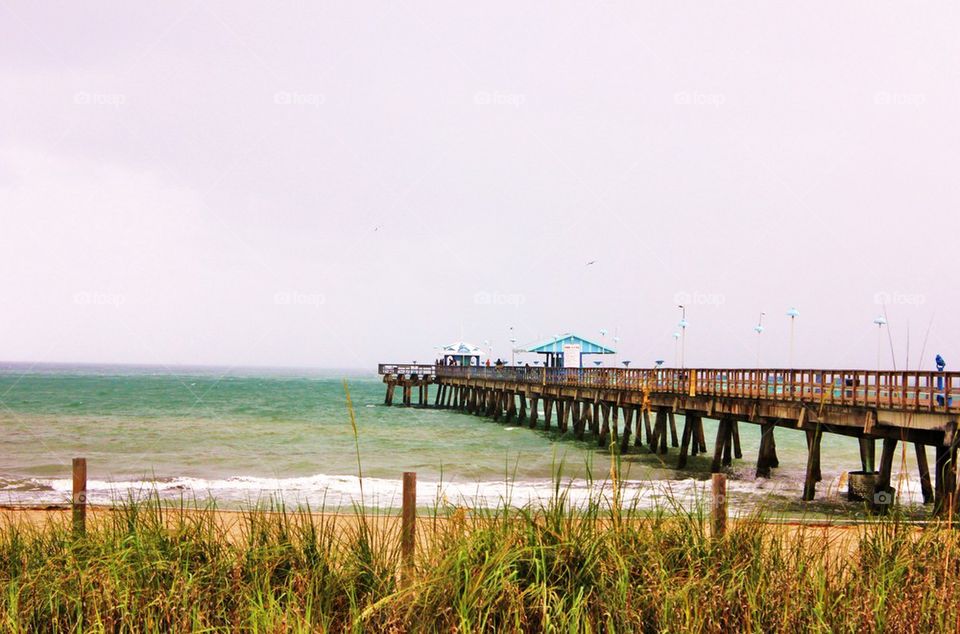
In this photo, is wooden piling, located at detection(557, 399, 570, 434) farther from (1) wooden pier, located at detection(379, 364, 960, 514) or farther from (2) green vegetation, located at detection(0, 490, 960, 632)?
(2) green vegetation, located at detection(0, 490, 960, 632)

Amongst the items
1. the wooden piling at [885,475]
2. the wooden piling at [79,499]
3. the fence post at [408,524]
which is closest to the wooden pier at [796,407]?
the wooden piling at [885,475]

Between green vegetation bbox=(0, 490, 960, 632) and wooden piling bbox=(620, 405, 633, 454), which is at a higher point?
green vegetation bbox=(0, 490, 960, 632)

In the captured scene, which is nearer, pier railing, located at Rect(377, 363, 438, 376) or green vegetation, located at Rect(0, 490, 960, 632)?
green vegetation, located at Rect(0, 490, 960, 632)

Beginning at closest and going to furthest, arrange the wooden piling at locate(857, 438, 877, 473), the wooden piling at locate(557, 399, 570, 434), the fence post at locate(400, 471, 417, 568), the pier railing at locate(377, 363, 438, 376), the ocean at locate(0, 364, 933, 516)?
the fence post at locate(400, 471, 417, 568) < the wooden piling at locate(857, 438, 877, 473) < the ocean at locate(0, 364, 933, 516) < the wooden piling at locate(557, 399, 570, 434) < the pier railing at locate(377, 363, 438, 376)


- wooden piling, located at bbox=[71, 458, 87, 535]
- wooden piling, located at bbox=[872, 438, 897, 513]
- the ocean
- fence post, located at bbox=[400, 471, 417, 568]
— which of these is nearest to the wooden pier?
wooden piling, located at bbox=[872, 438, 897, 513]

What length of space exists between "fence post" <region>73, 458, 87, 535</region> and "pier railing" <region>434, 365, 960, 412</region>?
16.3 feet

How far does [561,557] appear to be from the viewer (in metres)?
4.84

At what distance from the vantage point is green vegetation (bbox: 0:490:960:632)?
463cm

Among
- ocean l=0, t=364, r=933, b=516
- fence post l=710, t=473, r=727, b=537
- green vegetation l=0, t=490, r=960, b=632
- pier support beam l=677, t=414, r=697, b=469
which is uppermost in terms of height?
fence post l=710, t=473, r=727, b=537

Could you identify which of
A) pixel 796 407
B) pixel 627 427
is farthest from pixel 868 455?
pixel 627 427

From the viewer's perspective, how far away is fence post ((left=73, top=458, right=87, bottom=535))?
6.39m

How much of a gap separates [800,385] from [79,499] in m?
15.5

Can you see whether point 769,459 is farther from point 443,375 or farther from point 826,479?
point 443,375

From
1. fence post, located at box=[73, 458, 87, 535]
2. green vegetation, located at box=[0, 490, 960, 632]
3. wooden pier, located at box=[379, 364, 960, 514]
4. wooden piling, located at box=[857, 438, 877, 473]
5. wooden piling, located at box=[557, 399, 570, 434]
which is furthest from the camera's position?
wooden piling, located at box=[557, 399, 570, 434]
